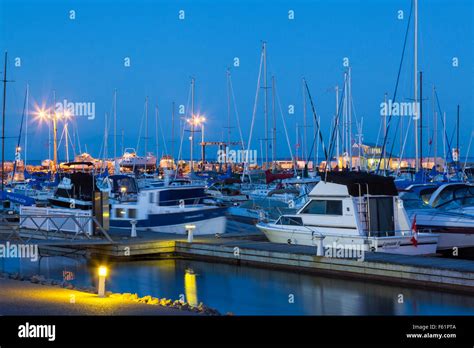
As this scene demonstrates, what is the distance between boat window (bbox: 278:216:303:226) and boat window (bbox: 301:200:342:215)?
36.2 inches

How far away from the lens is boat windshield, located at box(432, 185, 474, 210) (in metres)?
28.8

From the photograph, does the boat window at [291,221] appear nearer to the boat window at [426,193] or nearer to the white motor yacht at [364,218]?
the white motor yacht at [364,218]

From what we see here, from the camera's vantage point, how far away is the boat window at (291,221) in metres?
25.9

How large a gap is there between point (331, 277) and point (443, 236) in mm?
5772

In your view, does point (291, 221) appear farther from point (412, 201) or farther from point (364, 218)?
Result: point (412, 201)

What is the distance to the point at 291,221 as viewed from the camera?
26297mm

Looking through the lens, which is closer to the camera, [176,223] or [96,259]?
[96,259]

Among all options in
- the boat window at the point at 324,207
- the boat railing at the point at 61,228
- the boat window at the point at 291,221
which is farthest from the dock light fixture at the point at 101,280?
the boat window at the point at 291,221

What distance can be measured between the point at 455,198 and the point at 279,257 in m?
9.74

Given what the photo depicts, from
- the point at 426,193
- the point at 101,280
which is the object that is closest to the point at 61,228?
the point at 101,280

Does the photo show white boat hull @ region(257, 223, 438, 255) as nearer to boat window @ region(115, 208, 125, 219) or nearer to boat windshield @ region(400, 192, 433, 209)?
boat windshield @ region(400, 192, 433, 209)
